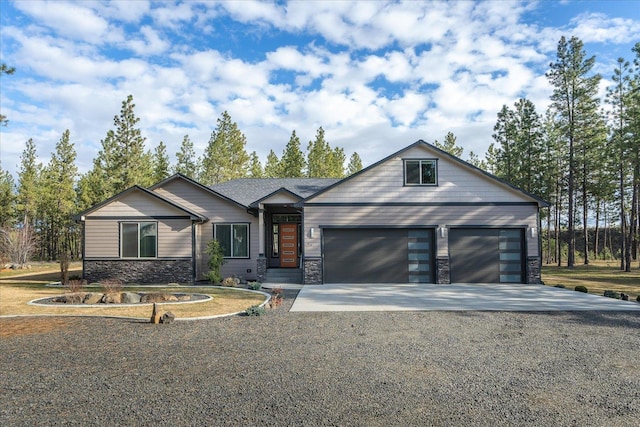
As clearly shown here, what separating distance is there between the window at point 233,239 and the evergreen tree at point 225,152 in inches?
753

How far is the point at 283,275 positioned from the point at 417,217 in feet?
20.4

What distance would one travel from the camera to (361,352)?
224 inches

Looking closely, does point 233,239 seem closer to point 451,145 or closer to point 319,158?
point 319,158

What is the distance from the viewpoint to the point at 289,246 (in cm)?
1706

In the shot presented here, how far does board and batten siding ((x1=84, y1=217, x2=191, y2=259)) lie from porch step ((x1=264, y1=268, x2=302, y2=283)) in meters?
3.55

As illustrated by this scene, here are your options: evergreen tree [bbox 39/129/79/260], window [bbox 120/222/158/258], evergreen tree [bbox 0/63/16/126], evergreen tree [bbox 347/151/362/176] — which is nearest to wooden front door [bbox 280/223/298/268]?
window [bbox 120/222/158/258]

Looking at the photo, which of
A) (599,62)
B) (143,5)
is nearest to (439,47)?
(143,5)

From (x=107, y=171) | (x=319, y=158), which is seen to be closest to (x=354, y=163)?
(x=319, y=158)

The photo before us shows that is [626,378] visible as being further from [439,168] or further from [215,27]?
[215,27]

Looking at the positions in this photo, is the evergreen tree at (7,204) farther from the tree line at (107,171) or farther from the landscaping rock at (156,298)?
the landscaping rock at (156,298)

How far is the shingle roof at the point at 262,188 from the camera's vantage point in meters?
17.6

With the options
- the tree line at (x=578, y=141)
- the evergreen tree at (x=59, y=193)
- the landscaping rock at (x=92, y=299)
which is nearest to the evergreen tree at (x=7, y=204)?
the evergreen tree at (x=59, y=193)

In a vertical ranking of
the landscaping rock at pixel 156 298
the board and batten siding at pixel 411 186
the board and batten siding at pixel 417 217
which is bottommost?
the landscaping rock at pixel 156 298

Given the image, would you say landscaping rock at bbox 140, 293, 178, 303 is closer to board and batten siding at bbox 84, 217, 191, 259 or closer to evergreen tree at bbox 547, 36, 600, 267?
board and batten siding at bbox 84, 217, 191, 259
